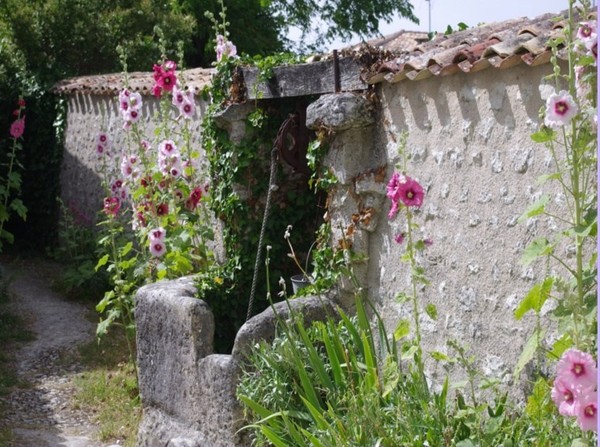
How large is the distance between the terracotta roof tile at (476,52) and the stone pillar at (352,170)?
233 mm

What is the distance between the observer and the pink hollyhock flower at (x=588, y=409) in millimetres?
3352

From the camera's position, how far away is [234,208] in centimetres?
670

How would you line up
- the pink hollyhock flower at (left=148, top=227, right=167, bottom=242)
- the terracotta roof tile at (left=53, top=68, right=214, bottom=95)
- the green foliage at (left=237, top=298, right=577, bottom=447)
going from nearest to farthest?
the green foliage at (left=237, top=298, right=577, bottom=447), the pink hollyhock flower at (left=148, top=227, right=167, bottom=242), the terracotta roof tile at (left=53, top=68, right=214, bottom=95)

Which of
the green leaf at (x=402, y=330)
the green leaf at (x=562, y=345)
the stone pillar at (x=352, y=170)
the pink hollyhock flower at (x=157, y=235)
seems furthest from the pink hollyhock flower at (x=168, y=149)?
the green leaf at (x=562, y=345)

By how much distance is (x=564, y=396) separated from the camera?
343cm

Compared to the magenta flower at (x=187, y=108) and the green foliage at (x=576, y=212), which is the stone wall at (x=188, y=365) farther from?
the green foliage at (x=576, y=212)

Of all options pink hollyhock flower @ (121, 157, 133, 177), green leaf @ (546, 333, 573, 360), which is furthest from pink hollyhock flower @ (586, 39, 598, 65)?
pink hollyhock flower @ (121, 157, 133, 177)

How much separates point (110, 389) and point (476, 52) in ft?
15.4

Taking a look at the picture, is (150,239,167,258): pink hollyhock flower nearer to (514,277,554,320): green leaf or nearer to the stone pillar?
the stone pillar

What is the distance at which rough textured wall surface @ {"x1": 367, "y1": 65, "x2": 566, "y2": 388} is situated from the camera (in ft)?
14.4

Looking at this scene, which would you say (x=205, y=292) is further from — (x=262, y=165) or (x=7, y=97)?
(x=7, y=97)

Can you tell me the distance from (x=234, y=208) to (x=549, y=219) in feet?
9.49

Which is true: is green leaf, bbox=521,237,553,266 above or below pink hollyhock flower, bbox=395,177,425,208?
below

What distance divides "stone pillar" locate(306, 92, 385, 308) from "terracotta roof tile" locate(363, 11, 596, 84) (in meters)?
0.23
